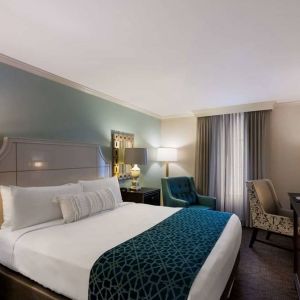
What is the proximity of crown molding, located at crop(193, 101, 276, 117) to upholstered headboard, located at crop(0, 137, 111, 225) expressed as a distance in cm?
251

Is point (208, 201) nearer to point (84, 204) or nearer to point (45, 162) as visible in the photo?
point (84, 204)

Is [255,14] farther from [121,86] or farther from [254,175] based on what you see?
[254,175]

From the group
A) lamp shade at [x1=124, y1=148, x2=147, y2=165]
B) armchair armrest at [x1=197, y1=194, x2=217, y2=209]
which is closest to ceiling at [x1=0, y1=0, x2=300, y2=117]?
lamp shade at [x1=124, y1=148, x2=147, y2=165]

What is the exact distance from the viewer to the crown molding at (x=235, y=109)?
4031 mm

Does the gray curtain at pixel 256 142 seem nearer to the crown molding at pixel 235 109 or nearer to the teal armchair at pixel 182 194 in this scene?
the crown molding at pixel 235 109

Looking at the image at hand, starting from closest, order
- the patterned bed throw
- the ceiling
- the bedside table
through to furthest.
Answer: the patterned bed throw, the ceiling, the bedside table

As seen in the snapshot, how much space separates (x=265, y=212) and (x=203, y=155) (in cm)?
186

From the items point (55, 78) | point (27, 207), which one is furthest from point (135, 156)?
point (27, 207)

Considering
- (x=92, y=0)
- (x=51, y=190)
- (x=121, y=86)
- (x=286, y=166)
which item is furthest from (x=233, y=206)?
(x=92, y=0)

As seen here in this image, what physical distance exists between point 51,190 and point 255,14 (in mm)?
2412

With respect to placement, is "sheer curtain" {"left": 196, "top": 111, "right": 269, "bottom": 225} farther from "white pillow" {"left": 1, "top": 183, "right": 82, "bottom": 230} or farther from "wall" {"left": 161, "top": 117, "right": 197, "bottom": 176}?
"white pillow" {"left": 1, "top": 183, "right": 82, "bottom": 230}

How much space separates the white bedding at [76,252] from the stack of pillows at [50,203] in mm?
87

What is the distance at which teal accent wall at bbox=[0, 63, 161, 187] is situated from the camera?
7.63 ft

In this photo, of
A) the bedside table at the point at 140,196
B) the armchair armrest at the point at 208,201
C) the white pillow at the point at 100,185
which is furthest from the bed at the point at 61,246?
the armchair armrest at the point at 208,201
